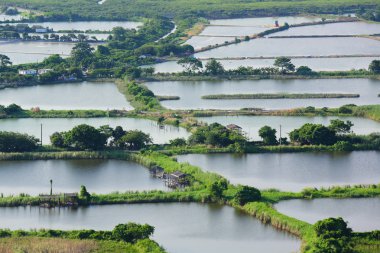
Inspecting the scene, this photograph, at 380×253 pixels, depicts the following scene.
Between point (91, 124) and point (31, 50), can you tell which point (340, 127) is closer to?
point (91, 124)

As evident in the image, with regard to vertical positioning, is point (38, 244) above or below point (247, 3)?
below

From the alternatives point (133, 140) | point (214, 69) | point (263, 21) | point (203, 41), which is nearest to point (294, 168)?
point (133, 140)

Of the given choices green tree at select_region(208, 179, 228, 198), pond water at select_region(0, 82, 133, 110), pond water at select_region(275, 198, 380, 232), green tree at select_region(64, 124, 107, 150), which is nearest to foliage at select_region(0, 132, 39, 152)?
green tree at select_region(64, 124, 107, 150)

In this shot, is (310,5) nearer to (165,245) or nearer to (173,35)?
(173,35)

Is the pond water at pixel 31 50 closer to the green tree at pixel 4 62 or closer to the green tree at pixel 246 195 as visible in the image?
the green tree at pixel 4 62

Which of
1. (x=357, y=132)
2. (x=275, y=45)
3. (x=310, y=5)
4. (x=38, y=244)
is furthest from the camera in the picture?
(x=310, y=5)

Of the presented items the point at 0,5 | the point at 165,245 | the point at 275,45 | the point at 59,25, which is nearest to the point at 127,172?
the point at 165,245
